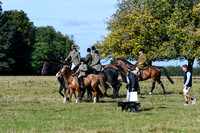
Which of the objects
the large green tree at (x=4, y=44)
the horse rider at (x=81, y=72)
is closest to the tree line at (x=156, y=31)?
the large green tree at (x=4, y=44)

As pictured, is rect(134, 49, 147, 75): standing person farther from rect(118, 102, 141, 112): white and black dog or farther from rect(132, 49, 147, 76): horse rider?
rect(118, 102, 141, 112): white and black dog

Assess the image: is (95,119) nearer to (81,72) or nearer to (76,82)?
(76,82)

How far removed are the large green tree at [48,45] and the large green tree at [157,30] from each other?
3410 centimetres

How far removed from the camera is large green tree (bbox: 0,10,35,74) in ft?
227

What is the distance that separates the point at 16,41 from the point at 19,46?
2.99 m

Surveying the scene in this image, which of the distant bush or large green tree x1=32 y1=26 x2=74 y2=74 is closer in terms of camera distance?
the distant bush

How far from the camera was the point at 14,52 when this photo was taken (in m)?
72.2

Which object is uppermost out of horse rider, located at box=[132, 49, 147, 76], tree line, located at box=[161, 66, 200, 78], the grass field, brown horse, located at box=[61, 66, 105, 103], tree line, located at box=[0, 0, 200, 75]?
tree line, located at box=[0, 0, 200, 75]

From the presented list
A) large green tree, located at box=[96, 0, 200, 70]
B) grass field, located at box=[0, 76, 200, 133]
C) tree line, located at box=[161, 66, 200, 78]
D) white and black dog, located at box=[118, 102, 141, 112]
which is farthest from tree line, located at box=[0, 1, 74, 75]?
white and black dog, located at box=[118, 102, 141, 112]

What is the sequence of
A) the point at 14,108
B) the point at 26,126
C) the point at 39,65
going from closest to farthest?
the point at 26,126 < the point at 14,108 < the point at 39,65

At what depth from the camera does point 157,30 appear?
152 ft

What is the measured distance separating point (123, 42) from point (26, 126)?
36510 millimetres

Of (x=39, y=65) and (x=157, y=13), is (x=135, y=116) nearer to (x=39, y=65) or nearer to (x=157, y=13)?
(x=157, y=13)

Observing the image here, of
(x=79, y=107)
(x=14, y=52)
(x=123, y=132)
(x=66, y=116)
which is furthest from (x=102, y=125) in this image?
(x=14, y=52)
